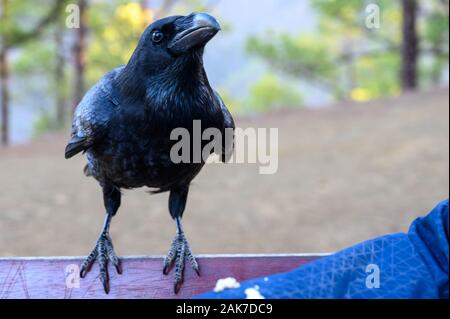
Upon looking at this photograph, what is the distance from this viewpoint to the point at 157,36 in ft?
8.61

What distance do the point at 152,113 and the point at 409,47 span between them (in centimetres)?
1298

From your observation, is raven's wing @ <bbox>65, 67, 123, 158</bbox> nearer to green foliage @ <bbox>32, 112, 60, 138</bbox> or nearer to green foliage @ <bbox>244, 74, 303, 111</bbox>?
green foliage @ <bbox>244, 74, 303, 111</bbox>

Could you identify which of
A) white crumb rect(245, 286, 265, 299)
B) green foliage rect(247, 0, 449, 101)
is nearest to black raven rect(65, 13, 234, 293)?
white crumb rect(245, 286, 265, 299)

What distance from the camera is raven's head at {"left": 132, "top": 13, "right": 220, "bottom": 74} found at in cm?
248

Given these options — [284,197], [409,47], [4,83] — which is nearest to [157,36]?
[284,197]

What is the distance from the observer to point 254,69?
81.1ft

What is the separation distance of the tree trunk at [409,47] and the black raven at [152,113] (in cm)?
1234

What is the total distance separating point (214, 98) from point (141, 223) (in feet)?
22.0

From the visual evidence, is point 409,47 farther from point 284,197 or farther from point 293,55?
point 284,197

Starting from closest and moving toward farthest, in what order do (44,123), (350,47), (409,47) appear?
(409,47), (350,47), (44,123)

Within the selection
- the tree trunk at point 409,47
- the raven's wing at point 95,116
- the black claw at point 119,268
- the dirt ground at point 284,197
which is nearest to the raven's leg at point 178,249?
the black claw at point 119,268

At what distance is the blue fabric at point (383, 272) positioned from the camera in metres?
2.02
